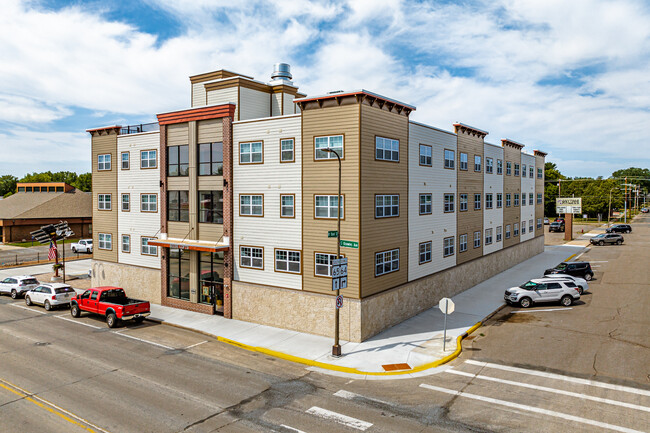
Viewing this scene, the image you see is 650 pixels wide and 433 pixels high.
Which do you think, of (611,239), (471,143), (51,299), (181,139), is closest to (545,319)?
(471,143)

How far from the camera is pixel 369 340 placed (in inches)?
877

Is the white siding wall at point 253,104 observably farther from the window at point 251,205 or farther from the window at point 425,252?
the window at point 425,252

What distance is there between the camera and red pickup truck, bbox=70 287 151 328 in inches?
1003

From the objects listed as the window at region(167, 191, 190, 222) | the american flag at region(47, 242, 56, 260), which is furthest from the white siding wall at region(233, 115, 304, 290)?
the american flag at region(47, 242, 56, 260)

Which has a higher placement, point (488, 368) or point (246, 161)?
point (246, 161)

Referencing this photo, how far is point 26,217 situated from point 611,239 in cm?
9155

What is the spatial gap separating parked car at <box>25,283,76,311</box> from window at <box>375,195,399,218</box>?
78.3 ft

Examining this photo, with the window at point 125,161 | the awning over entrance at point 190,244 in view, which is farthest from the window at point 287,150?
the window at point 125,161

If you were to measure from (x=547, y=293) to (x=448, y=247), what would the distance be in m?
7.28

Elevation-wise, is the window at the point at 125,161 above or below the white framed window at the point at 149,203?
above

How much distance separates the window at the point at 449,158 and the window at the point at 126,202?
24.9 meters

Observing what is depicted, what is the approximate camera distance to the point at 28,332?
24594 millimetres

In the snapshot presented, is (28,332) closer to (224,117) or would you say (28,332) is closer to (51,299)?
(51,299)

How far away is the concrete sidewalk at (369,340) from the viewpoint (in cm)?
1883
